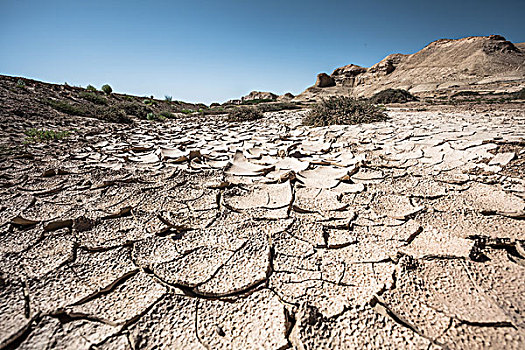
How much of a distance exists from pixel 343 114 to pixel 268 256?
369 cm

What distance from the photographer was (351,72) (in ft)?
93.7

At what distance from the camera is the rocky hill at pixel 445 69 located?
1509cm

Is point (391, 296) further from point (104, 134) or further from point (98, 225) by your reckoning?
point (104, 134)

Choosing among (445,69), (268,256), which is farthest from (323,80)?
(268,256)

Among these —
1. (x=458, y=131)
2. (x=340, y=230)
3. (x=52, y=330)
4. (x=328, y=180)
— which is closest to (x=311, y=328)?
(x=340, y=230)

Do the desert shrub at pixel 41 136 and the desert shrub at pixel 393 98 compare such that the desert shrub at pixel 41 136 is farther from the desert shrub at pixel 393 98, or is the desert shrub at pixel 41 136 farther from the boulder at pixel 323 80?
the boulder at pixel 323 80

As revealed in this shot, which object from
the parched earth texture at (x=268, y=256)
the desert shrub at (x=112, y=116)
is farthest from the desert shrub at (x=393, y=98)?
the desert shrub at (x=112, y=116)

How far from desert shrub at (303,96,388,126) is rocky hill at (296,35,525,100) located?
1026cm

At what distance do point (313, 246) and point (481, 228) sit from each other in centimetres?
72

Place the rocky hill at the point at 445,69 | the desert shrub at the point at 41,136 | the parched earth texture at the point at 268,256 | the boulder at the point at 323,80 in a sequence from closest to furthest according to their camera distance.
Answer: the parched earth texture at the point at 268,256 < the desert shrub at the point at 41,136 < the rocky hill at the point at 445,69 < the boulder at the point at 323,80

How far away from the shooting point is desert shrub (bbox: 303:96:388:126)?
12.2 feet

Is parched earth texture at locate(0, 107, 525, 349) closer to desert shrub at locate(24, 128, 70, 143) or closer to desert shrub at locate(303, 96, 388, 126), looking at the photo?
desert shrub at locate(24, 128, 70, 143)

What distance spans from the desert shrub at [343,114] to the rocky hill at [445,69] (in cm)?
1026

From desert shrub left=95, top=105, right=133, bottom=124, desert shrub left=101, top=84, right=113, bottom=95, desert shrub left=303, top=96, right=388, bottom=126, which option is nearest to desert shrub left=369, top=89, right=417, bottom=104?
desert shrub left=303, top=96, right=388, bottom=126
